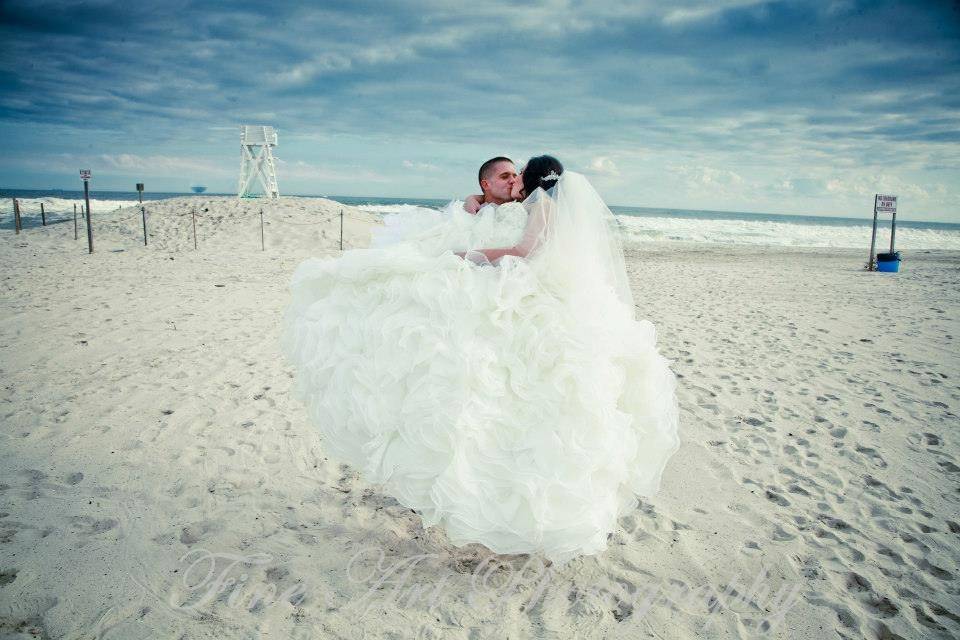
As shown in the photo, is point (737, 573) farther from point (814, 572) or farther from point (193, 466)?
point (193, 466)

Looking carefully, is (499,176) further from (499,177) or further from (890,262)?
(890,262)

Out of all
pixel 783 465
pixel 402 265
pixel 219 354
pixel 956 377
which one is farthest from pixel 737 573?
pixel 219 354

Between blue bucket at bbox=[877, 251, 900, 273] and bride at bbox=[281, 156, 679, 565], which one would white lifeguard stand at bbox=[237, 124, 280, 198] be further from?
bride at bbox=[281, 156, 679, 565]

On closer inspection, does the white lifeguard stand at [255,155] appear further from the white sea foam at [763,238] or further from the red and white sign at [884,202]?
the red and white sign at [884,202]

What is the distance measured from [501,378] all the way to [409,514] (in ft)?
5.43

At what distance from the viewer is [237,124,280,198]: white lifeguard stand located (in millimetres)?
30125

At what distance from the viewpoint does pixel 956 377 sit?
639 centimetres

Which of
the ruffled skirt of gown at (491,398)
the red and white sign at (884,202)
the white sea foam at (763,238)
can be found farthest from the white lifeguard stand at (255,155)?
the ruffled skirt of gown at (491,398)

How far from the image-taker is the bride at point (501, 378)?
242cm

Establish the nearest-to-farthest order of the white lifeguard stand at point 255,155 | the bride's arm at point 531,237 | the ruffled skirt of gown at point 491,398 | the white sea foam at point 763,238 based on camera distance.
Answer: the ruffled skirt of gown at point 491,398 < the bride's arm at point 531,237 < the white lifeguard stand at point 255,155 < the white sea foam at point 763,238

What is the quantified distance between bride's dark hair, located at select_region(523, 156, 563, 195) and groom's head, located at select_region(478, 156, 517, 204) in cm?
12

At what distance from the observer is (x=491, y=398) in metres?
2.51

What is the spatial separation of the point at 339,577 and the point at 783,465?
3.61 m

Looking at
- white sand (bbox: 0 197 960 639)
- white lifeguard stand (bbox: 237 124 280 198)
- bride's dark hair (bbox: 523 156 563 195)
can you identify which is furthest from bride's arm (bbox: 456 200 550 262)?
white lifeguard stand (bbox: 237 124 280 198)
